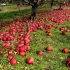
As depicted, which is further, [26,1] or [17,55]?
[26,1]

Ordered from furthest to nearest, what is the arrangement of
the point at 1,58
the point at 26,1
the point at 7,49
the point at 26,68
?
the point at 26,1
the point at 7,49
the point at 1,58
the point at 26,68

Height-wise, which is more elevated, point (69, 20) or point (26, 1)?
point (26, 1)

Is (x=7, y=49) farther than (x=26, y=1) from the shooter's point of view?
No

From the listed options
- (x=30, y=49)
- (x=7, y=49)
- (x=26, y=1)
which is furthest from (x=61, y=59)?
(x=26, y=1)

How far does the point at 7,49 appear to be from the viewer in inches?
501

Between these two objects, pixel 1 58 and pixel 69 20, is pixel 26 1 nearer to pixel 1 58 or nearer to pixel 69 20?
pixel 69 20

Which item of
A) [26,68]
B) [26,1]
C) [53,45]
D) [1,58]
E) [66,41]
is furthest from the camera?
[26,1]

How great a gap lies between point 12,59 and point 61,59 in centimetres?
285

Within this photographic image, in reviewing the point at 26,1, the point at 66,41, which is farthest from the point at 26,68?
the point at 26,1

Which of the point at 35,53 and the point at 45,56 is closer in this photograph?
the point at 45,56

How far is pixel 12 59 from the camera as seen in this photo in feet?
35.9

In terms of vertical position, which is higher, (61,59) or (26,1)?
(26,1)

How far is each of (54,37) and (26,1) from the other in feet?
29.8

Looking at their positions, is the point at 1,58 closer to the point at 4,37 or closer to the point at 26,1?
the point at 4,37
